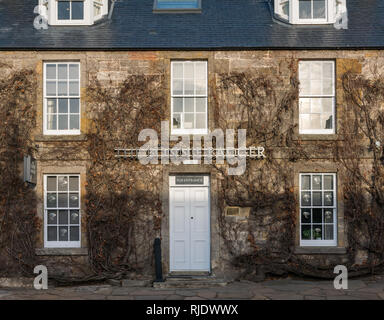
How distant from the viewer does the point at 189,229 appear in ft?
47.3

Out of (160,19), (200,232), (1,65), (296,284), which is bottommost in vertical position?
(296,284)

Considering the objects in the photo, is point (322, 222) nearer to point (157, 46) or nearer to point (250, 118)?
point (250, 118)

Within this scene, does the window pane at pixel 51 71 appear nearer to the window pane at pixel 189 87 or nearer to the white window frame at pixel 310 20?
the window pane at pixel 189 87

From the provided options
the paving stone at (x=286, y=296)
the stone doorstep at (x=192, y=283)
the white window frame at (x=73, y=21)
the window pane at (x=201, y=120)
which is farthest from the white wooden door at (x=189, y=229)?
the white window frame at (x=73, y=21)

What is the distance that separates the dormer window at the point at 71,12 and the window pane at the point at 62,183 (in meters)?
4.31

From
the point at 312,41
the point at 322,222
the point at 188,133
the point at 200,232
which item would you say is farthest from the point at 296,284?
the point at 312,41

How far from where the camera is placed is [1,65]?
47.0ft

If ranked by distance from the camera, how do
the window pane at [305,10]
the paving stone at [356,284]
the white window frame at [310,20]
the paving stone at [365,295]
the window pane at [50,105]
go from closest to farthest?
the paving stone at [365,295]
the paving stone at [356,284]
the window pane at [50,105]
the white window frame at [310,20]
the window pane at [305,10]

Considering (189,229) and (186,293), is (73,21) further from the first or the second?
(186,293)

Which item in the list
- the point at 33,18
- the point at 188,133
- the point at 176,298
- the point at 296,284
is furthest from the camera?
the point at 33,18

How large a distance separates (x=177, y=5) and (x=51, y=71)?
14.0 feet

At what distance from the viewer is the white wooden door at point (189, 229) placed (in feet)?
47.0

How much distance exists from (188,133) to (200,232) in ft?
8.57

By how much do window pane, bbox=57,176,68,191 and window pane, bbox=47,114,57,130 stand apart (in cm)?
133
